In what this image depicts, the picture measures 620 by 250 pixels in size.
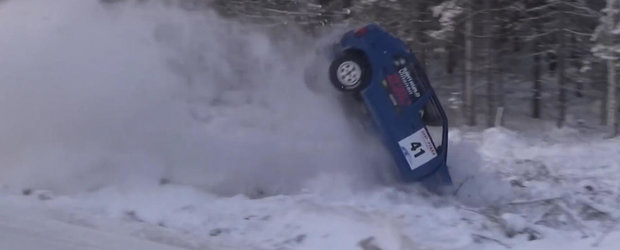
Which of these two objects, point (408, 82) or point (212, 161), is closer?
point (408, 82)

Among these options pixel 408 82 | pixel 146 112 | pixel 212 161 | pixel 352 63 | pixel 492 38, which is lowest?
pixel 212 161

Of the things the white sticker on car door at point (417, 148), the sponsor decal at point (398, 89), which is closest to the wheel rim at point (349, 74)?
the sponsor decal at point (398, 89)

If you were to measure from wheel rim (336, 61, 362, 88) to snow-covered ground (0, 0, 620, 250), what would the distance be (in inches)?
21.5

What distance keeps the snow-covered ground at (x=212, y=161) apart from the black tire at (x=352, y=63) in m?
0.49

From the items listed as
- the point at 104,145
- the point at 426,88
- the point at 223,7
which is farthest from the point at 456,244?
the point at 223,7

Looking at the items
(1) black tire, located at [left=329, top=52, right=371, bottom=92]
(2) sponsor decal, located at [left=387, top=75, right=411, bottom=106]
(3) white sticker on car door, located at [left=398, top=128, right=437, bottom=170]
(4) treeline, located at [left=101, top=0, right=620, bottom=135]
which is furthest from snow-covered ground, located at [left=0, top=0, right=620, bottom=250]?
(4) treeline, located at [left=101, top=0, right=620, bottom=135]

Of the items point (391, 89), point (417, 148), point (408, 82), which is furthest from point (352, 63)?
point (417, 148)

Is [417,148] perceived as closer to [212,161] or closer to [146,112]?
[212,161]

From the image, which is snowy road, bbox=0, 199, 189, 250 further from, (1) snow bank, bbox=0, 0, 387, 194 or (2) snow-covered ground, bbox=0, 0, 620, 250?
(1) snow bank, bbox=0, 0, 387, 194

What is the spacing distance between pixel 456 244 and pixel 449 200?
1.49 meters

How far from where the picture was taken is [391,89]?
336 inches

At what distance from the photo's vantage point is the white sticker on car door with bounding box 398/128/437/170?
859 cm

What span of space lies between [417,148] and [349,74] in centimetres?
100

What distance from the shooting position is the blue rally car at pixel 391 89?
336 inches
